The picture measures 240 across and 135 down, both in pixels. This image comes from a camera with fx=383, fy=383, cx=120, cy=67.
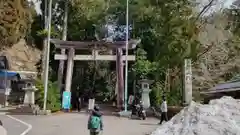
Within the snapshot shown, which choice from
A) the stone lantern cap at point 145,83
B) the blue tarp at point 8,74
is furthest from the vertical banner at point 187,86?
the blue tarp at point 8,74

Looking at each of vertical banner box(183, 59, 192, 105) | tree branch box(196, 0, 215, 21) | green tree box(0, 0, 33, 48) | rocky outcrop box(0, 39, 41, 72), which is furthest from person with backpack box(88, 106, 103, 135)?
rocky outcrop box(0, 39, 41, 72)

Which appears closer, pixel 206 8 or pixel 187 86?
pixel 187 86

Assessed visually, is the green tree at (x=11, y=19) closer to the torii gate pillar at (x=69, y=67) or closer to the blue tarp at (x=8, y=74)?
the torii gate pillar at (x=69, y=67)

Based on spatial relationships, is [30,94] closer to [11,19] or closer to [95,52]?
[95,52]

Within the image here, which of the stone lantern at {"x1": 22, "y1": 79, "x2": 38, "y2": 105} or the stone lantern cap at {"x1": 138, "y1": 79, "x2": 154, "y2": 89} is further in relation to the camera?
the stone lantern cap at {"x1": 138, "y1": 79, "x2": 154, "y2": 89}

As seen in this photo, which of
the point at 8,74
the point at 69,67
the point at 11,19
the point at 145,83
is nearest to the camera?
the point at 11,19

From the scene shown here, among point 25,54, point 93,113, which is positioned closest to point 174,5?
point 93,113

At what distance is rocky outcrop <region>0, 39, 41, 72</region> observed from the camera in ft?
147

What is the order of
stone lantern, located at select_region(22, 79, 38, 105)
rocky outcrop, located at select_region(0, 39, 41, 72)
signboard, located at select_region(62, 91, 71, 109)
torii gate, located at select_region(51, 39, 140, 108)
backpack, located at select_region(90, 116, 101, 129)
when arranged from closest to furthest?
backpack, located at select_region(90, 116, 101, 129) → stone lantern, located at select_region(22, 79, 38, 105) → signboard, located at select_region(62, 91, 71, 109) → torii gate, located at select_region(51, 39, 140, 108) → rocky outcrop, located at select_region(0, 39, 41, 72)

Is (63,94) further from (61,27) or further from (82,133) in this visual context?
(82,133)

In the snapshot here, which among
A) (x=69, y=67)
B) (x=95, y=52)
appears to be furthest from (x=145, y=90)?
(x=69, y=67)

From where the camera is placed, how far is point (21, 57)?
151 feet

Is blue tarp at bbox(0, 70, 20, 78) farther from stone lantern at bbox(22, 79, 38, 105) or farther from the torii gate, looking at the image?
the torii gate

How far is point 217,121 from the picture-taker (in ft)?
21.3
